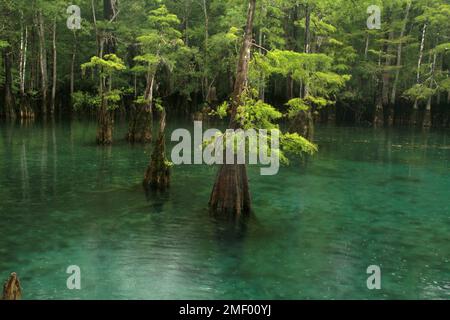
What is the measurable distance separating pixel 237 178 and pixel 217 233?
1615 mm

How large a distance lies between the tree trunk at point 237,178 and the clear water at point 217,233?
0.47 meters

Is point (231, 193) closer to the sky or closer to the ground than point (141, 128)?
closer to the ground

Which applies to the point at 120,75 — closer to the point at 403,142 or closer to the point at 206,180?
the point at 403,142

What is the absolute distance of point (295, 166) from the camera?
22234 millimetres

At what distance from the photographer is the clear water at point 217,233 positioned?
363 inches

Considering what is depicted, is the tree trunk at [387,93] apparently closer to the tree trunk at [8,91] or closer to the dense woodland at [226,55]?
the dense woodland at [226,55]

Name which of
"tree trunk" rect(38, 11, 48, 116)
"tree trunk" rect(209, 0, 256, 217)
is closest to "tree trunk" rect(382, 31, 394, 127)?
"tree trunk" rect(38, 11, 48, 116)

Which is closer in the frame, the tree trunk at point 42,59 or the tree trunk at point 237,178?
the tree trunk at point 237,178

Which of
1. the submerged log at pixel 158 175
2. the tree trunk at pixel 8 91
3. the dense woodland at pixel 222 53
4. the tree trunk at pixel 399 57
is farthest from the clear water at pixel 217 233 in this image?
the tree trunk at pixel 399 57

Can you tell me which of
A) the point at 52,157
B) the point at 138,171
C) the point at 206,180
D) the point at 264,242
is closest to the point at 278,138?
the point at 264,242

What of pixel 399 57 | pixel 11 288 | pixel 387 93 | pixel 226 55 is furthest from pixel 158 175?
pixel 387 93

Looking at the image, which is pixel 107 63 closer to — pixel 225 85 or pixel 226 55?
pixel 226 55

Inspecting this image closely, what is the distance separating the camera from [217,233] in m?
12.1

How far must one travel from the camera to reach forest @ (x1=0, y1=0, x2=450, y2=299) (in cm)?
1477
